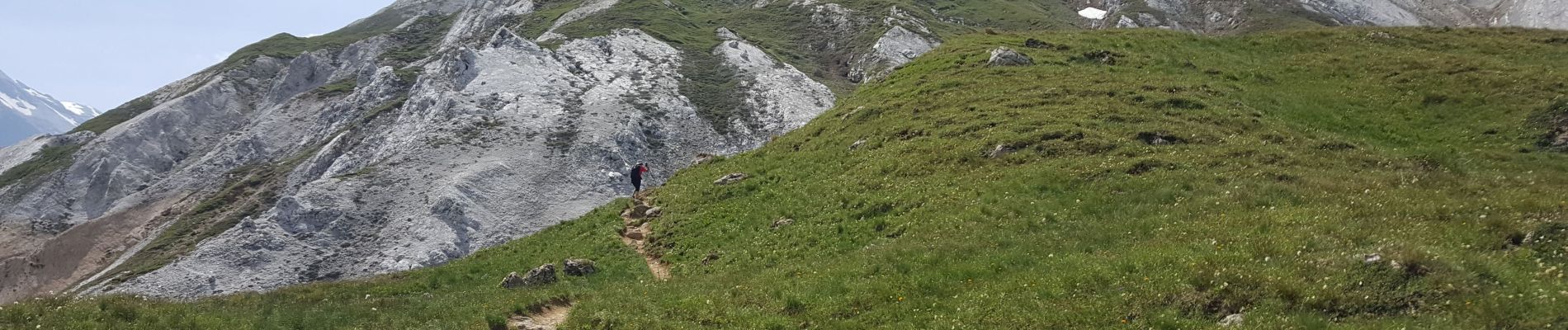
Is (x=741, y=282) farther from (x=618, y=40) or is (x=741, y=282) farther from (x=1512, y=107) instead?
(x=618, y=40)

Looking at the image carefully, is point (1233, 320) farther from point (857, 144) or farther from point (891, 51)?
point (891, 51)

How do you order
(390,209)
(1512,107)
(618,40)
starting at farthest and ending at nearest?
(618,40)
(390,209)
(1512,107)

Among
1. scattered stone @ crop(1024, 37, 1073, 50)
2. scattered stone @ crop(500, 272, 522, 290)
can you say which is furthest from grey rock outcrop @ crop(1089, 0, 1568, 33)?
scattered stone @ crop(500, 272, 522, 290)

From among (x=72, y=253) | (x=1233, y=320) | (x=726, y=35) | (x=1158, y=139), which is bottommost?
(x=72, y=253)

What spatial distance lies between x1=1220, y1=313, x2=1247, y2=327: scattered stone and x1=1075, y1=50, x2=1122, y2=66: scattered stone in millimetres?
32963

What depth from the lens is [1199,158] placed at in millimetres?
24203

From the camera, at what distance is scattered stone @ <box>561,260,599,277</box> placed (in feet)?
84.1

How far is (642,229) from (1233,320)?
23.9 metres

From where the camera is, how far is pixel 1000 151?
2811 cm

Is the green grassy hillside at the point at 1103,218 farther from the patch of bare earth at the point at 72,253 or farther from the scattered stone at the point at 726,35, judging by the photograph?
the patch of bare earth at the point at 72,253

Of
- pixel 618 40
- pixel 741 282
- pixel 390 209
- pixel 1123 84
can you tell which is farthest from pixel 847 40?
pixel 741 282

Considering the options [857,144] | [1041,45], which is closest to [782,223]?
[857,144]

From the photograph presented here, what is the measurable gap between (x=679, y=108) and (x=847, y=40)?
1362 inches

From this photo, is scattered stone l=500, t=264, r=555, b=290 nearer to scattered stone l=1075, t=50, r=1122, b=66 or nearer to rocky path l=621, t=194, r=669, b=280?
rocky path l=621, t=194, r=669, b=280
